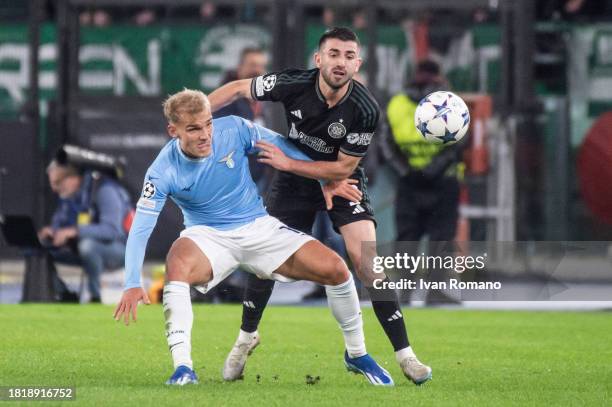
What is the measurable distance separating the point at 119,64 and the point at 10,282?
2419 mm

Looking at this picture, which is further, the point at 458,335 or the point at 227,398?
the point at 458,335

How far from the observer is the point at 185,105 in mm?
8148

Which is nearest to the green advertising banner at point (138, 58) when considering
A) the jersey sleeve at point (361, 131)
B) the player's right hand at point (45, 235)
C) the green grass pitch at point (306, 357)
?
the player's right hand at point (45, 235)

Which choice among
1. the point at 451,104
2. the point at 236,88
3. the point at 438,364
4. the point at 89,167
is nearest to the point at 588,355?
the point at 438,364

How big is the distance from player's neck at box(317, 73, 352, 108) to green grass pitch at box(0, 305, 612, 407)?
162 centimetres

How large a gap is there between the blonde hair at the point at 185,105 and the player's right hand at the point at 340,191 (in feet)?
3.23

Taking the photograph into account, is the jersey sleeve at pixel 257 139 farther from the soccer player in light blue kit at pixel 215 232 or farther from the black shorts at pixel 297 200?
the black shorts at pixel 297 200

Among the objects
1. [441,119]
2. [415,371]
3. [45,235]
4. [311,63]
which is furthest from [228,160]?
[45,235]

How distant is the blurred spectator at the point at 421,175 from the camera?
14180 millimetres

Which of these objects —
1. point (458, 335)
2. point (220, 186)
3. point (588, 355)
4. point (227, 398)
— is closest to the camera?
point (227, 398)

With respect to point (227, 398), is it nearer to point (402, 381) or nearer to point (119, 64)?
point (402, 381)

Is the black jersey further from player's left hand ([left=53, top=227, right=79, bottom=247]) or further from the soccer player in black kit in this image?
player's left hand ([left=53, top=227, right=79, bottom=247])

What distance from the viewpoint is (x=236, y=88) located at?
9.09 m

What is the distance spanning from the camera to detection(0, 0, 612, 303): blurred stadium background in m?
14.4
